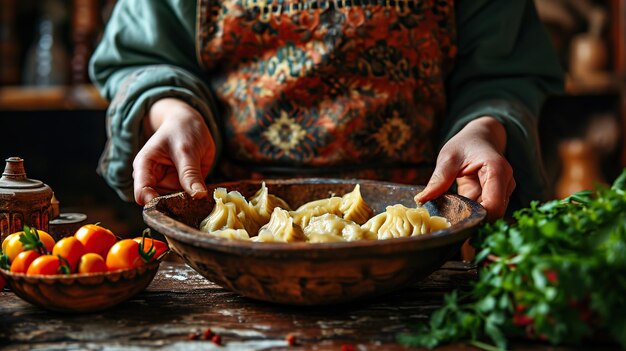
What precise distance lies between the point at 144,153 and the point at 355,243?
572mm

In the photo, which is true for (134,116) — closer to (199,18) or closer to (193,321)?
(199,18)

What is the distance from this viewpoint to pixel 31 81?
10.4 feet

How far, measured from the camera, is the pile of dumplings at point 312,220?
105 centimetres

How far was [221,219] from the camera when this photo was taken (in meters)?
1.16

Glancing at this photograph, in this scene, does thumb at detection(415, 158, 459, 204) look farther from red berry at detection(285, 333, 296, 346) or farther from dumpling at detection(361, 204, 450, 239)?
red berry at detection(285, 333, 296, 346)

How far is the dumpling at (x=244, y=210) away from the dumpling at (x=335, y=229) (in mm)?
108

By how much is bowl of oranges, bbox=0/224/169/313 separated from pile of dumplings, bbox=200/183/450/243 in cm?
13

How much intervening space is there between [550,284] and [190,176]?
0.67 meters

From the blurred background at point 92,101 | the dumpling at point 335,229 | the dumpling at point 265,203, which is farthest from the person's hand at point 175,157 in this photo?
the blurred background at point 92,101

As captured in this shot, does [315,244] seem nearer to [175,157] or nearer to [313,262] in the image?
[313,262]

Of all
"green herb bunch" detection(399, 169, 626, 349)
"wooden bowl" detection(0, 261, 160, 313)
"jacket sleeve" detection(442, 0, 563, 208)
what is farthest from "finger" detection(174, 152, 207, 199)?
"jacket sleeve" detection(442, 0, 563, 208)

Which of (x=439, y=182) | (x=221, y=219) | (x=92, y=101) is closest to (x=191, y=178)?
(x=221, y=219)

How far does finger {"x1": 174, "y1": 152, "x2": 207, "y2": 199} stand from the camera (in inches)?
47.0

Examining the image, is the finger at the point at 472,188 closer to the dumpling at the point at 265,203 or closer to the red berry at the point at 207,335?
the dumpling at the point at 265,203
